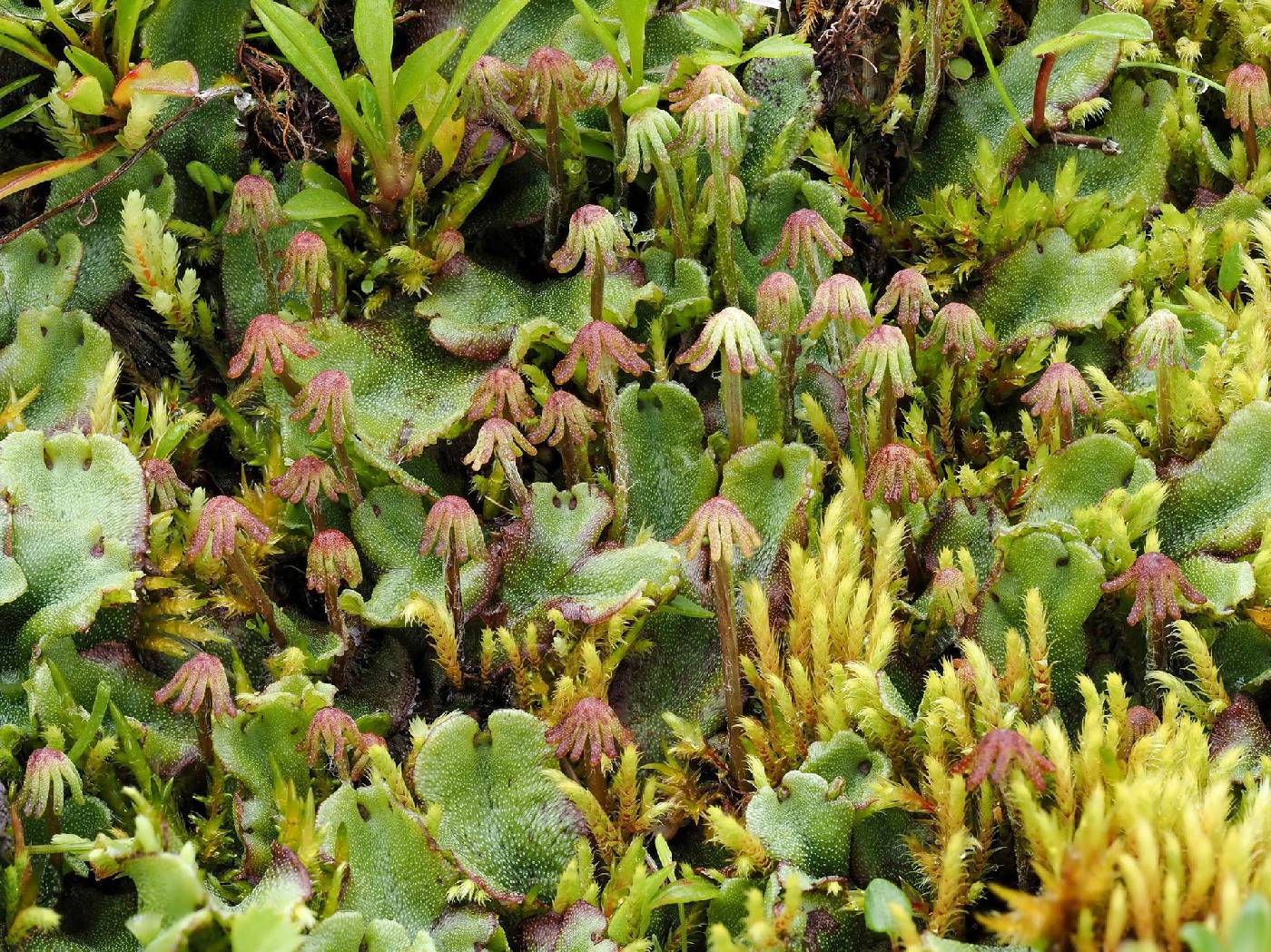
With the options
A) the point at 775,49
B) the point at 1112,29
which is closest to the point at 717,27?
the point at 775,49

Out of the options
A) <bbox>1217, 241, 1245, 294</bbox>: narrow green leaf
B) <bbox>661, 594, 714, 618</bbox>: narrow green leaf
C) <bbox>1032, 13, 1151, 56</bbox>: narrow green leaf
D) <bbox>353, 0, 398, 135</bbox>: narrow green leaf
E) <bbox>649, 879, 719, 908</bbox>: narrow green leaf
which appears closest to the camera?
<bbox>649, 879, 719, 908</bbox>: narrow green leaf

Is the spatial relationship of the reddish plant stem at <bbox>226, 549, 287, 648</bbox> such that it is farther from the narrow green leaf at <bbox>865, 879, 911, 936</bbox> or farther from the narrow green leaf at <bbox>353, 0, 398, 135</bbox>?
the narrow green leaf at <bbox>865, 879, 911, 936</bbox>

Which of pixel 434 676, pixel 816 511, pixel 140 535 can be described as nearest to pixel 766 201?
pixel 816 511

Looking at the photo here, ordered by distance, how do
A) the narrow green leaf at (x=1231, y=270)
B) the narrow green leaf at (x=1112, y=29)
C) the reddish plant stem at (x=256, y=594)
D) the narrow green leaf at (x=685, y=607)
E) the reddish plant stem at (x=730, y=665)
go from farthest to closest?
the narrow green leaf at (x=1231, y=270) < the narrow green leaf at (x=1112, y=29) < the narrow green leaf at (x=685, y=607) < the reddish plant stem at (x=256, y=594) < the reddish plant stem at (x=730, y=665)

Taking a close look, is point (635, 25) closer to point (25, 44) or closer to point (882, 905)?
point (25, 44)

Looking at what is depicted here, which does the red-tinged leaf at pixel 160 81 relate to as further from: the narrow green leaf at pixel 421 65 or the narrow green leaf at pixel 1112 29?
the narrow green leaf at pixel 1112 29

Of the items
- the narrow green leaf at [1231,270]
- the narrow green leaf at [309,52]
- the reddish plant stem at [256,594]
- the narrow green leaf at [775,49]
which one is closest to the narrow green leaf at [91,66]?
the narrow green leaf at [309,52]

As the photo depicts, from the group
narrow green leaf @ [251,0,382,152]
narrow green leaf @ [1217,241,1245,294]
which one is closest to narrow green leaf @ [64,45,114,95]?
narrow green leaf @ [251,0,382,152]
